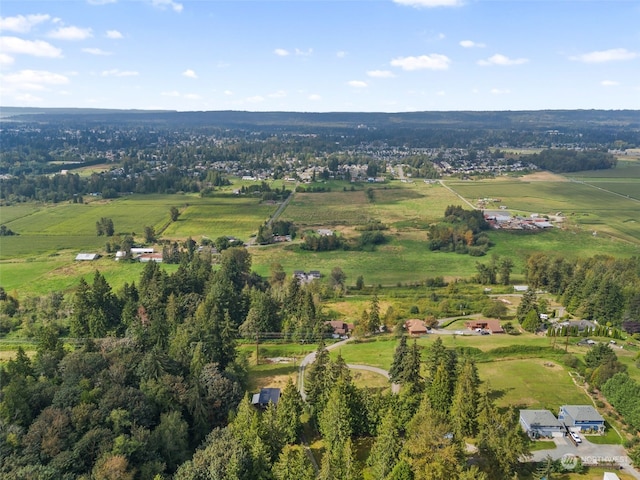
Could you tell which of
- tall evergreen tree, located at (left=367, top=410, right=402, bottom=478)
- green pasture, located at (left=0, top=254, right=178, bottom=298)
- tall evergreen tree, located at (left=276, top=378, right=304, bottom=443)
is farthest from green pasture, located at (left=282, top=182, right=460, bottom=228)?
tall evergreen tree, located at (left=367, top=410, right=402, bottom=478)

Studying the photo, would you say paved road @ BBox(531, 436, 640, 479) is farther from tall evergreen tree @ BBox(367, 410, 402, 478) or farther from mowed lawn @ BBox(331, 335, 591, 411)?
tall evergreen tree @ BBox(367, 410, 402, 478)

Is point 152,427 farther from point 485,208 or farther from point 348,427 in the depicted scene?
point 485,208

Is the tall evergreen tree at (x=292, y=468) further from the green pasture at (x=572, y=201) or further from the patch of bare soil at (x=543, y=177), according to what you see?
the patch of bare soil at (x=543, y=177)

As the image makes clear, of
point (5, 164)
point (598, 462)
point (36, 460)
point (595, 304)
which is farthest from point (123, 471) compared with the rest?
point (5, 164)

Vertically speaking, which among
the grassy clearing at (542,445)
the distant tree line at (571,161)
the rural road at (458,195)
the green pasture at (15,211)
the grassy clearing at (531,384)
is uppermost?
the distant tree line at (571,161)

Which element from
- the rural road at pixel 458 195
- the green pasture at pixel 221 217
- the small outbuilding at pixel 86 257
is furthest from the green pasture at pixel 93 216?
the rural road at pixel 458 195

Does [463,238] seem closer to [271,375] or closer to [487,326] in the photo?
[487,326]

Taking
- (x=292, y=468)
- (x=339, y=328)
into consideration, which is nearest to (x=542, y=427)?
(x=292, y=468)
